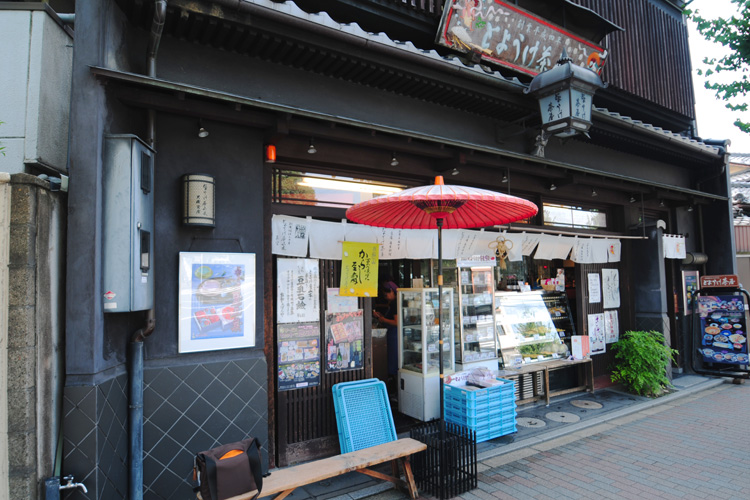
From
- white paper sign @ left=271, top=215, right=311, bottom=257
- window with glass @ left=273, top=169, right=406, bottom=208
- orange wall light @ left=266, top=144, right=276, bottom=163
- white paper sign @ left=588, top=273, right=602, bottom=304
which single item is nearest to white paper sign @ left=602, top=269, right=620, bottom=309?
white paper sign @ left=588, top=273, right=602, bottom=304

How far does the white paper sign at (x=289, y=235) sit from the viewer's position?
5.71 meters

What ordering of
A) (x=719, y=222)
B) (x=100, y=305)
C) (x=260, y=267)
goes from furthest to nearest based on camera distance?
Result: (x=719, y=222), (x=260, y=267), (x=100, y=305)

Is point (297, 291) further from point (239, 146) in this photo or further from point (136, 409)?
point (136, 409)

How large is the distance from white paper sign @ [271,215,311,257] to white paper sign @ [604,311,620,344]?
7523 millimetres

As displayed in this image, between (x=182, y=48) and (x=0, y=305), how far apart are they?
3313 millimetres

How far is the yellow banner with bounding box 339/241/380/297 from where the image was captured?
6223 mm

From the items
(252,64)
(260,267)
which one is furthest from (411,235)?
(252,64)

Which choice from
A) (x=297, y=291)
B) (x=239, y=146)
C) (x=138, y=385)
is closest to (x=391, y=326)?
(x=297, y=291)

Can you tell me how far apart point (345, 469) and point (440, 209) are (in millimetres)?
3045

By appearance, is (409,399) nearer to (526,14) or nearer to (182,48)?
(182,48)

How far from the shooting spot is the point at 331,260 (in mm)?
6336

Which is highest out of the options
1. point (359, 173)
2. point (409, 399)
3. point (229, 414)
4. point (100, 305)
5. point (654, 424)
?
point (359, 173)

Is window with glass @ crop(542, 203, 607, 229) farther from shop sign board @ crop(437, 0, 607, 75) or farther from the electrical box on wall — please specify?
the electrical box on wall

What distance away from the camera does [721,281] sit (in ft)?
34.4
